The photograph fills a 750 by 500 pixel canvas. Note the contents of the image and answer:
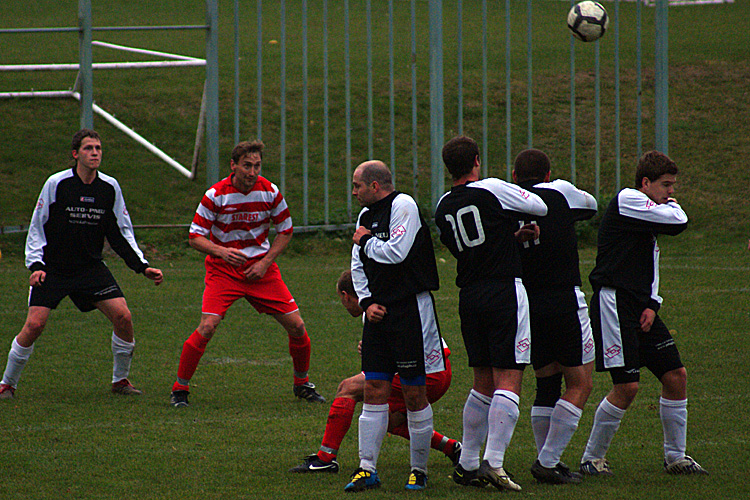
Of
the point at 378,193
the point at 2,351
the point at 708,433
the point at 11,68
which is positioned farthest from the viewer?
the point at 11,68

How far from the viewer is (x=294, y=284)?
41.1ft

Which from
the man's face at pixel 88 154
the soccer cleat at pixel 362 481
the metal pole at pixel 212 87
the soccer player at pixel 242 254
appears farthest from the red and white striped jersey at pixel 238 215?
the metal pole at pixel 212 87

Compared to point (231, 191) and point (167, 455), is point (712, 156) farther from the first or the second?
point (167, 455)

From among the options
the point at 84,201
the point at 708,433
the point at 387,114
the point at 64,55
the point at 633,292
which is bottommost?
the point at 708,433

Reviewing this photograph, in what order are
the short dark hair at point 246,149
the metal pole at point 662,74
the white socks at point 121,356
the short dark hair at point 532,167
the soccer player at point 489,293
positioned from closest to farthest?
the soccer player at point 489,293
the short dark hair at point 532,167
the short dark hair at point 246,149
the white socks at point 121,356
the metal pole at point 662,74

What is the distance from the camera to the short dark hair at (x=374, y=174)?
16.5 feet

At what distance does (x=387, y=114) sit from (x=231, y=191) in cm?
1479

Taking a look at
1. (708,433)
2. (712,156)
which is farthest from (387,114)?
(708,433)

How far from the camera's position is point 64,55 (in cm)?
2756

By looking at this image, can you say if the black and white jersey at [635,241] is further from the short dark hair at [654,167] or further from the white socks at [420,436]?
the white socks at [420,436]

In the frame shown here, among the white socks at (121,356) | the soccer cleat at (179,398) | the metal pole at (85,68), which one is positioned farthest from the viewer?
the metal pole at (85,68)

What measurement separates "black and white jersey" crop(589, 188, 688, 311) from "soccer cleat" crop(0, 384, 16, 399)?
4629mm

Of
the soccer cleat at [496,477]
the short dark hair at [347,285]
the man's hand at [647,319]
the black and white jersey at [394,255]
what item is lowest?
the soccer cleat at [496,477]

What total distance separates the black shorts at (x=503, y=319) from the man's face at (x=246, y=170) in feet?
9.20
